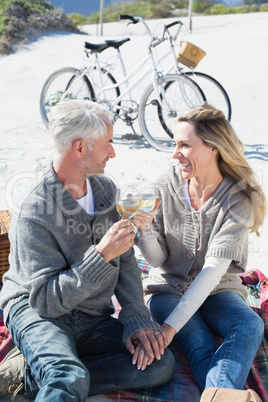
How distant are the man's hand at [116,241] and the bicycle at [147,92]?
437 cm

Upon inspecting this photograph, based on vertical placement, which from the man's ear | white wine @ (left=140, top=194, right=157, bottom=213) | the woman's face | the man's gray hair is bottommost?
white wine @ (left=140, top=194, right=157, bottom=213)

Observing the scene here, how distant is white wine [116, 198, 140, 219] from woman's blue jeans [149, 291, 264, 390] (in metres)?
0.78

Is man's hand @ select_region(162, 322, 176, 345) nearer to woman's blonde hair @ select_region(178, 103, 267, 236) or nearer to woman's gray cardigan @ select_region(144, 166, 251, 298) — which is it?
woman's gray cardigan @ select_region(144, 166, 251, 298)

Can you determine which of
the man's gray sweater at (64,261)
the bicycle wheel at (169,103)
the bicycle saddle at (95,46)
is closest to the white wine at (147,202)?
the man's gray sweater at (64,261)

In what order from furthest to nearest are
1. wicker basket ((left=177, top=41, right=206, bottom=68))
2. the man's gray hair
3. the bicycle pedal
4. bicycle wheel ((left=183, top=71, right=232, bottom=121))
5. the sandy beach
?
the bicycle pedal
bicycle wheel ((left=183, top=71, right=232, bottom=121))
wicker basket ((left=177, top=41, right=206, bottom=68))
the sandy beach
the man's gray hair

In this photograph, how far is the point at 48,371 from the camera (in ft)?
7.49

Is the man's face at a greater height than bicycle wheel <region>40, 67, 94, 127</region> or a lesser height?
greater

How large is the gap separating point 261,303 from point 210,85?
13.8 ft

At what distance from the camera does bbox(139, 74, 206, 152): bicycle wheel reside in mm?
6562

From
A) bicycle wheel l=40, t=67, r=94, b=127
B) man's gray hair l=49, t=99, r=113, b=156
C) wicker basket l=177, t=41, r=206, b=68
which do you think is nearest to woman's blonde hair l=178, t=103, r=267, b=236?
man's gray hair l=49, t=99, r=113, b=156

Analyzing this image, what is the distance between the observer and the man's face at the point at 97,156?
261 cm

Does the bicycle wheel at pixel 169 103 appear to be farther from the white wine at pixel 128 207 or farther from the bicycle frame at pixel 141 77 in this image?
the white wine at pixel 128 207

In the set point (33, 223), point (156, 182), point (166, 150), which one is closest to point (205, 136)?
point (156, 182)

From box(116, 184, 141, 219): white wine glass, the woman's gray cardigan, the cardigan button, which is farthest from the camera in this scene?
the cardigan button
